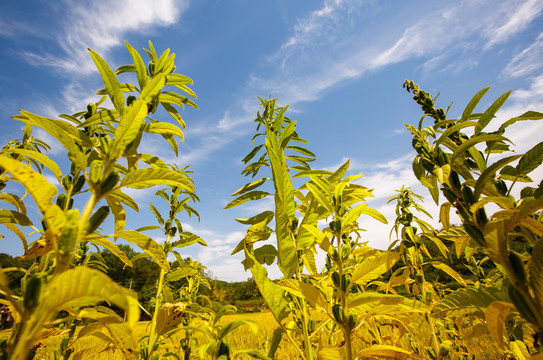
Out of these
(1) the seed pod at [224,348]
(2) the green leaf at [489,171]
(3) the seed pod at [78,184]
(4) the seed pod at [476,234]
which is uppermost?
(3) the seed pod at [78,184]

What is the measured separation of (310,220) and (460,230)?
1.98 feet

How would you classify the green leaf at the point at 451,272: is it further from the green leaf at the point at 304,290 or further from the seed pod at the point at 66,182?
the seed pod at the point at 66,182

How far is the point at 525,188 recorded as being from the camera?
0.85 m

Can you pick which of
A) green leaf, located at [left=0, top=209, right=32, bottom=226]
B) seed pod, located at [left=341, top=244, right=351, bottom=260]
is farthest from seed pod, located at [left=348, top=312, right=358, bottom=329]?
green leaf, located at [left=0, top=209, right=32, bottom=226]

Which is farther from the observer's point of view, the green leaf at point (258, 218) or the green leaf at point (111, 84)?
the green leaf at point (258, 218)

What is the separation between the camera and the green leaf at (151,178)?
2.26ft

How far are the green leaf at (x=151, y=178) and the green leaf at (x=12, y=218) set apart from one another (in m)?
0.49

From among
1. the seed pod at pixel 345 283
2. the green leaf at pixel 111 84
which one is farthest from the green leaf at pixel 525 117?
the green leaf at pixel 111 84

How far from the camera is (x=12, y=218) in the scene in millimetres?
832

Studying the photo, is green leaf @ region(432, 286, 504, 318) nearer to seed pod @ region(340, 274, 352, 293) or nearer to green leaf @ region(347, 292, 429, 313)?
green leaf @ region(347, 292, 429, 313)

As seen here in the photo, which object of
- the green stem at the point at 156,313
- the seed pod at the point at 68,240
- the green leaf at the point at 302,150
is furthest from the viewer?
the green leaf at the point at 302,150

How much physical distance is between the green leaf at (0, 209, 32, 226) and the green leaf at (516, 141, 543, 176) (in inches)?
67.9

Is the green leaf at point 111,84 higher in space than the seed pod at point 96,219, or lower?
higher

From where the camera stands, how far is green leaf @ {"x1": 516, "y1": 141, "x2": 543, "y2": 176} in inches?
30.0
